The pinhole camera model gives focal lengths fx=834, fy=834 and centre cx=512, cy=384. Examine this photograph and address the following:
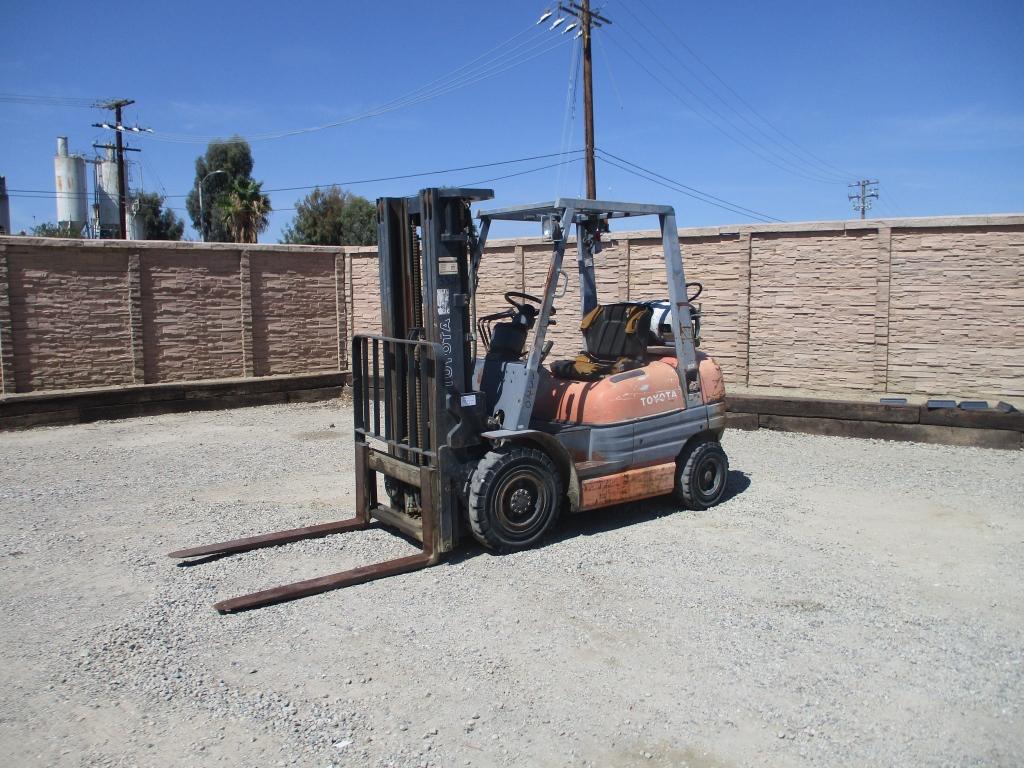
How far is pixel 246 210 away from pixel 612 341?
108 ft

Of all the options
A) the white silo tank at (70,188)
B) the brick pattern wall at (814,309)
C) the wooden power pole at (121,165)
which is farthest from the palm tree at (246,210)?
the brick pattern wall at (814,309)

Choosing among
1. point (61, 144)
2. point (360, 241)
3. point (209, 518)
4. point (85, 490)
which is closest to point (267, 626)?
point (209, 518)

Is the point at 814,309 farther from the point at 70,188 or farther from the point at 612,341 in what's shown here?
the point at 70,188

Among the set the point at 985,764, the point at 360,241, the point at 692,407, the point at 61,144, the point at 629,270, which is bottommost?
the point at 985,764

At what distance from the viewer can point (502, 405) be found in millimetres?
6711

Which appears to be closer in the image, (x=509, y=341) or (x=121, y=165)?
(x=509, y=341)

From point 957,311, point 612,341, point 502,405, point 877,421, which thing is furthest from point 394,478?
point 957,311

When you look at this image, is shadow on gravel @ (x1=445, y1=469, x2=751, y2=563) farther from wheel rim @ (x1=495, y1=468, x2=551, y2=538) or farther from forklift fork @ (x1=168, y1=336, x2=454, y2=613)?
forklift fork @ (x1=168, y1=336, x2=454, y2=613)

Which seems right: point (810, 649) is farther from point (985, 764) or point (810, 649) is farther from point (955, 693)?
point (985, 764)

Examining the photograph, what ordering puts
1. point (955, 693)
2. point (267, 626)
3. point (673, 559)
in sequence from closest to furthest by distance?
point (955, 693) → point (267, 626) → point (673, 559)

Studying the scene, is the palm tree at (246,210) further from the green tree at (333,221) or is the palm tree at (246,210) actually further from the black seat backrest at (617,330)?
the black seat backrest at (617,330)

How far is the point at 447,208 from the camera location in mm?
6379

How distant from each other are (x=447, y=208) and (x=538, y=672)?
11.5 ft

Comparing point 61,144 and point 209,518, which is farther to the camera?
point 61,144
